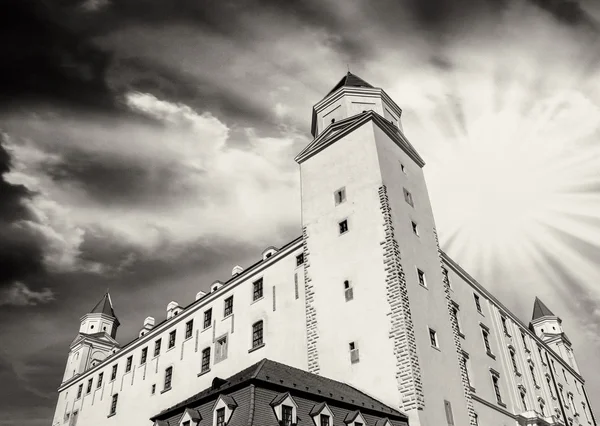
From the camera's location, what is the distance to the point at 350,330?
26734 mm

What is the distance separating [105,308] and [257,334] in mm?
38220

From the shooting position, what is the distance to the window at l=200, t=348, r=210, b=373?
121 feet

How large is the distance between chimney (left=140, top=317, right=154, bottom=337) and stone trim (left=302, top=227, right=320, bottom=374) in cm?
2546

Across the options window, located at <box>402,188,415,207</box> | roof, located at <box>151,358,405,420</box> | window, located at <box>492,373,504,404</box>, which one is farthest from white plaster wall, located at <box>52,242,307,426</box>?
window, located at <box>492,373,504,404</box>

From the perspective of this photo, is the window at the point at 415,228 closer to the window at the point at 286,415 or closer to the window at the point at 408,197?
the window at the point at 408,197

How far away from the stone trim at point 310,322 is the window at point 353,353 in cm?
234

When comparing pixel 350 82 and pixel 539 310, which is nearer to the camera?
pixel 350 82

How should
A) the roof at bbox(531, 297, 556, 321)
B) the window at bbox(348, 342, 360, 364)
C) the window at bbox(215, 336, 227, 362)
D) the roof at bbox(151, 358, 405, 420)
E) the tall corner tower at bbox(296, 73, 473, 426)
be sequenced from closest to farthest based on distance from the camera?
the roof at bbox(151, 358, 405, 420), the tall corner tower at bbox(296, 73, 473, 426), the window at bbox(348, 342, 360, 364), the window at bbox(215, 336, 227, 362), the roof at bbox(531, 297, 556, 321)

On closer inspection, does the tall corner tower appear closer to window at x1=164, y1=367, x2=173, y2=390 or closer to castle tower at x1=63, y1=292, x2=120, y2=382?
window at x1=164, y1=367, x2=173, y2=390

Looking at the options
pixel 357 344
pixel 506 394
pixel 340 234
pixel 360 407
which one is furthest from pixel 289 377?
pixel 506 394

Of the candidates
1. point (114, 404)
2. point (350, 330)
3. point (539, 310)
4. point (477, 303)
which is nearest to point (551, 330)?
point (539, 310)

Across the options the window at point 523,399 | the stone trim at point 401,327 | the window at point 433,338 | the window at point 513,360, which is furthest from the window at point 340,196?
the window at point 523,399

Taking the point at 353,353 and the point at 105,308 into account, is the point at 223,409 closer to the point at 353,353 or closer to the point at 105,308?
the point at 353,353

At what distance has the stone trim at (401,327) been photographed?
23.1 meters
